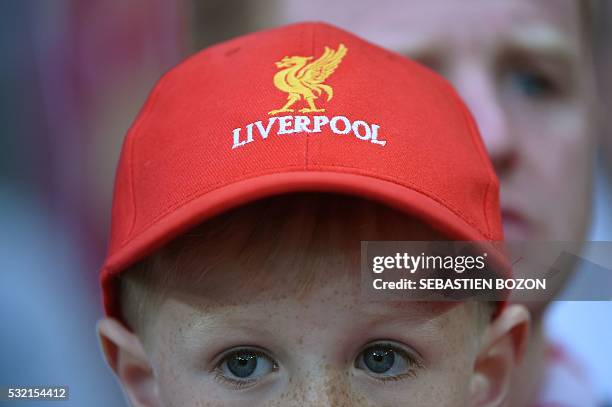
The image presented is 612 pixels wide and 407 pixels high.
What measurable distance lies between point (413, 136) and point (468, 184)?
68mm

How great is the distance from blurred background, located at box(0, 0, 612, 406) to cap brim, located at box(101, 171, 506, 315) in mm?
293

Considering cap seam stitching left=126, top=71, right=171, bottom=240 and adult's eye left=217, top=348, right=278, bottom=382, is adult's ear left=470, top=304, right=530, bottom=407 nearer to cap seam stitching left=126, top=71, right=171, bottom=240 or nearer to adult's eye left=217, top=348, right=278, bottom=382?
adult's eye left=217, top=348, right=278, bottom=382

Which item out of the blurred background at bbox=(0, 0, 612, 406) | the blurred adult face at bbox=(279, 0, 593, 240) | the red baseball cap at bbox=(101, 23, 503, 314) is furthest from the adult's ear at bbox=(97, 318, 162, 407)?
the blurred adult face at bbox=(279, 0, 593, 240)

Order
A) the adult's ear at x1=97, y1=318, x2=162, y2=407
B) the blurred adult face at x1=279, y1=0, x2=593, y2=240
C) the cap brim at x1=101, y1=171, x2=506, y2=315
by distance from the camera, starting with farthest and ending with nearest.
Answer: the blurred adult face at x1=279, y1=0, x2=593, y2=240, the adult's ear at x1=97, y1=318, x2=162, y2=407, the cap brim at x1=101, y1=171, x2=506, y2=315

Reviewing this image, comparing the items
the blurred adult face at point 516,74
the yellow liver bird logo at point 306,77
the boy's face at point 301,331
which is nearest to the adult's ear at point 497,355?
the boy's face at point 301,331

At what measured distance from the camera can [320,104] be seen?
2.22 feet

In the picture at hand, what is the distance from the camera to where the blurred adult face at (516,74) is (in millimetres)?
952

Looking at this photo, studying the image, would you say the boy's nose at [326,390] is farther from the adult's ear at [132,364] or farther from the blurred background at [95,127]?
the blurred background at [95,127]

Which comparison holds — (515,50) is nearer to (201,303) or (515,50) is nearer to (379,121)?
(379,121)

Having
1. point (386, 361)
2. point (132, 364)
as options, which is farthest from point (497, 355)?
point (132, 364)

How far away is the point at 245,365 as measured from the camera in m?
0.68

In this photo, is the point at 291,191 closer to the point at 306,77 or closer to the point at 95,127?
the point at 306,77

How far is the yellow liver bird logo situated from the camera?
680mm

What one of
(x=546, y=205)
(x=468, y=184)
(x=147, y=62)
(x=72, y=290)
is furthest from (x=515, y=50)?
(x=72, y=290)
